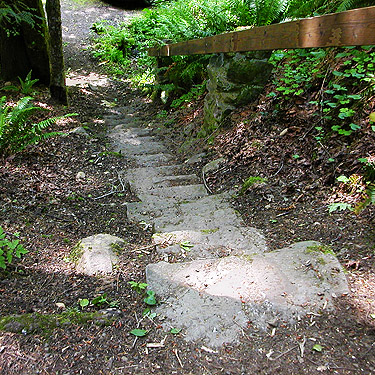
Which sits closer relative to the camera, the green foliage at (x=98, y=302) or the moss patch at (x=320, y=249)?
the green foliage at (x=98, y=302)

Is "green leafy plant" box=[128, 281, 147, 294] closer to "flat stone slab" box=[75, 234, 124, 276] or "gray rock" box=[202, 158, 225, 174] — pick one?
"flat stone slab" box=[75, 234, 124, 276]

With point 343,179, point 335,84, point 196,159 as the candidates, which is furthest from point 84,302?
point 196,159

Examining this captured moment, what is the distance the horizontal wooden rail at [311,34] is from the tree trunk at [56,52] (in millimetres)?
3384

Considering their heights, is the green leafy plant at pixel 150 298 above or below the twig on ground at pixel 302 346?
below

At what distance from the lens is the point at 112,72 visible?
12.3 meters

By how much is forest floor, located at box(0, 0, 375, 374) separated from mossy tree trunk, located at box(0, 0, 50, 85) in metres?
3.10

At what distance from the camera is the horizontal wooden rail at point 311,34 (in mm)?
2246

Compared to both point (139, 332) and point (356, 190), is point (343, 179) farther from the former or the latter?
point (139, 332)

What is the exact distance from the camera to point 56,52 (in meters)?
6.96

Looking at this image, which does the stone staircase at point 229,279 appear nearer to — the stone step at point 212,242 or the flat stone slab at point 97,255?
the stone step at point 212,242

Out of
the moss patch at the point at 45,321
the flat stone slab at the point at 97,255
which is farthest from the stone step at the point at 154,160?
the moss patch at the point at 45,321

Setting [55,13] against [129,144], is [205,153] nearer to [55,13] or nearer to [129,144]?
[129,144]

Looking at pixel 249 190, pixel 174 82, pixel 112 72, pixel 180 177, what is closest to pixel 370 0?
pixel 249 190

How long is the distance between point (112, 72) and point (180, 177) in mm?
8819
